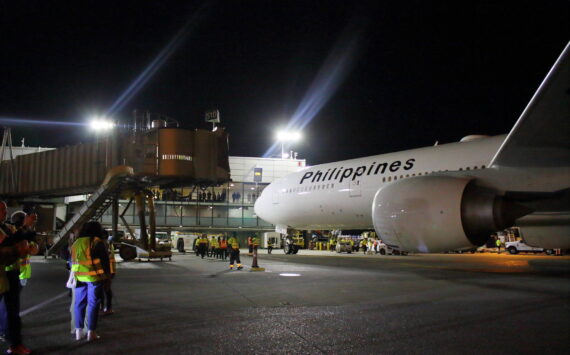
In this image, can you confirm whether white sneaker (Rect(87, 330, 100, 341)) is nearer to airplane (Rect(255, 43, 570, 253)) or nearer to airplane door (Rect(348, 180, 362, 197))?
airplane (Rect(255, 43, 570, 253))

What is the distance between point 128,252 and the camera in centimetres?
2352

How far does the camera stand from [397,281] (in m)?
12.8

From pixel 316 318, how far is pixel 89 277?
3.39m

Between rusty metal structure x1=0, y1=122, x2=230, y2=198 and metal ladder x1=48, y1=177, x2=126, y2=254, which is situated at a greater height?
rusty metal structure x1=0, y1=122, x2=230, y2=198

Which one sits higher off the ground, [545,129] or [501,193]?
[545,129]

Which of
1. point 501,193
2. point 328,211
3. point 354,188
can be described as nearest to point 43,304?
point 501,193

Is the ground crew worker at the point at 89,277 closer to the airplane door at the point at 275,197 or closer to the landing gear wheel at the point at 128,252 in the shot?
the airplane door at the point at 275,197

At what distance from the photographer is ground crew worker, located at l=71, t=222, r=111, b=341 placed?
6031 mm

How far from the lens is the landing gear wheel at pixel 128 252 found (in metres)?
23.4

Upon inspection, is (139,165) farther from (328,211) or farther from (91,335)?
(91,335)

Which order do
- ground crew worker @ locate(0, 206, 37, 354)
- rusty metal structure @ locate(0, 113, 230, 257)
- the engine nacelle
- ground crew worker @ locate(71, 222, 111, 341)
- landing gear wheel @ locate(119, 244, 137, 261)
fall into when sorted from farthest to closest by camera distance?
landing gear wheel @ locate(119, 244, 137, 261)
rusty metal structure @ locate(0, 113, 230, 257)
the engine nacelle
ground crew worker @ locate(71, 222, 111, 341)
ground crew worker @ locate(0, 206, 37, 354)

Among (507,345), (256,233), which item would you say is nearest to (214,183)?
(507,345)

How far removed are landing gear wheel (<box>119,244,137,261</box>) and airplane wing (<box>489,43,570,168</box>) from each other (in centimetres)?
1798

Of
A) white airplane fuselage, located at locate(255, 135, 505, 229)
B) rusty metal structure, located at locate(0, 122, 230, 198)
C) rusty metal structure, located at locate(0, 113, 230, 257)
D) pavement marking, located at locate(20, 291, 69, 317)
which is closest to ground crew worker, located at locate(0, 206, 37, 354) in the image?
pavement marking, located at locate(20, 291, 69, 317)
